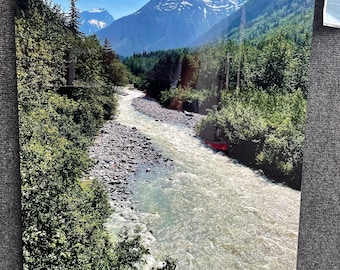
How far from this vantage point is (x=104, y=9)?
212cm

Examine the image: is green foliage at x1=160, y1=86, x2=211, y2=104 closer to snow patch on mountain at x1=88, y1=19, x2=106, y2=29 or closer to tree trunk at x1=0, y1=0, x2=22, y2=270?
snow patch on mountain at x1=88, y1=19, x2=106, y2=29

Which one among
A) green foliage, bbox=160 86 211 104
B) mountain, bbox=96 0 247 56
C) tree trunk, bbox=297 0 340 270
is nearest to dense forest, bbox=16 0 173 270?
mountain, bbox=96 0 247 56

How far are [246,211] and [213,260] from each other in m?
0.26

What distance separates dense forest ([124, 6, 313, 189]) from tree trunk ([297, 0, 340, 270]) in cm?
Result: 14

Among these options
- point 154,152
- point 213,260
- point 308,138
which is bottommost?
point 213,260

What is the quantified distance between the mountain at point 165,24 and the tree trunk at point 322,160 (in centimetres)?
52

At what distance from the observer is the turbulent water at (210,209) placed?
1809 mm

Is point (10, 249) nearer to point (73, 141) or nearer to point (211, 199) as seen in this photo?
point (73, 141)

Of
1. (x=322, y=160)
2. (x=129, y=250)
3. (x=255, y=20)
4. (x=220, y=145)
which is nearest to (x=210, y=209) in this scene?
(x=220, y=145)

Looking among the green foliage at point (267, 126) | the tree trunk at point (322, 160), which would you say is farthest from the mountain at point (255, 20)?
the green foliage at point (267, 126)

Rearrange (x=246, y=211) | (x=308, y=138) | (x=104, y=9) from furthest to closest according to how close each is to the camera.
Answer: (x=104, y=9) < (x=246, y=211) < (x=308, y=138)

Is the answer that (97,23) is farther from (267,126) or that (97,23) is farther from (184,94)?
(267,126)

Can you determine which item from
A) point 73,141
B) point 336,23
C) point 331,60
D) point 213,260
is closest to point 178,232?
point 213,260

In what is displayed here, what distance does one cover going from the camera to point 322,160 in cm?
173
